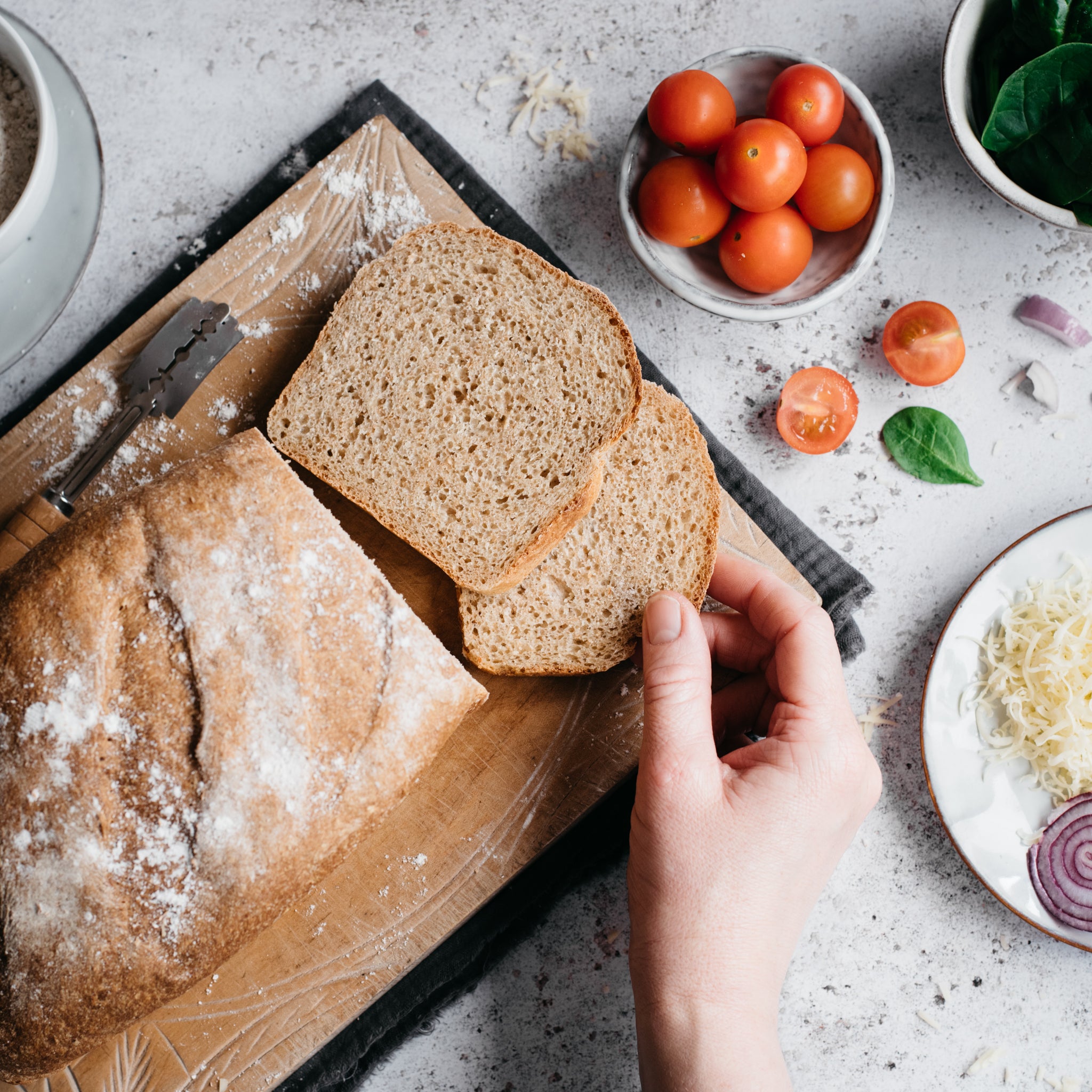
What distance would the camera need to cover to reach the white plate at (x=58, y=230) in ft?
7.04

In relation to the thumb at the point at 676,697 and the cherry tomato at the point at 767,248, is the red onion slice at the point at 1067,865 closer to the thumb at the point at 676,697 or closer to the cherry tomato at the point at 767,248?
the thumb at the point at 676,697

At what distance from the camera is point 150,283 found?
2.57m

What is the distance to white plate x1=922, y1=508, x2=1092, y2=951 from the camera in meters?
2.47

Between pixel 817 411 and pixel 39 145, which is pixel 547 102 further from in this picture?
pixel 39 145

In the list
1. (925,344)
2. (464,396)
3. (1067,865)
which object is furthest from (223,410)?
(1067,865)

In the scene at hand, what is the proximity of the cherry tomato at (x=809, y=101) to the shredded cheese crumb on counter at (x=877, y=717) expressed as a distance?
165 cm

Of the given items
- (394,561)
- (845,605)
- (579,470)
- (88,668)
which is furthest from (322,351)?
(845,605)

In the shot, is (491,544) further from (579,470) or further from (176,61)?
(176,61)

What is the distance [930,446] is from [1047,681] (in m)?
0.76

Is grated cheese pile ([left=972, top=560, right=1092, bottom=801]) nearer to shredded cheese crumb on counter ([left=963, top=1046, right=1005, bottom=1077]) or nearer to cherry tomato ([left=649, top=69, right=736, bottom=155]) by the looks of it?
shredded cheese crumb on counter ([left=963, top=1046, right=1005, bottom=1077])

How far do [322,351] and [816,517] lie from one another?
1.55 metres

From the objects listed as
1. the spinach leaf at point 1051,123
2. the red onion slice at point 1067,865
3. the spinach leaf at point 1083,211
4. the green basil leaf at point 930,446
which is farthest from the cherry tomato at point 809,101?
the red onion slice at point 1067,865

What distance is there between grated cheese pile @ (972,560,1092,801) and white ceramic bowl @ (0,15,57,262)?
2750mm

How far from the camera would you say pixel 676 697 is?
2033 mm
